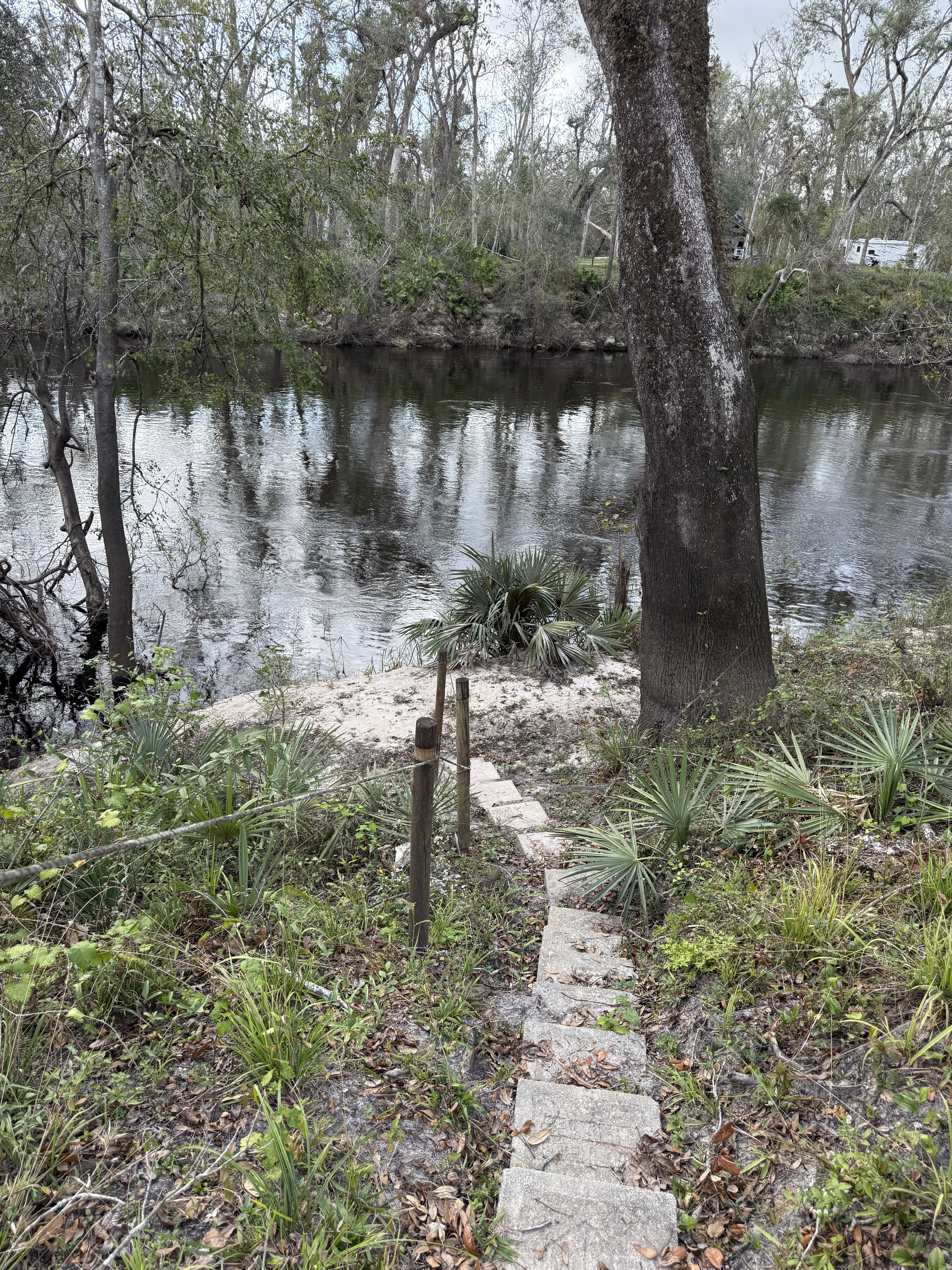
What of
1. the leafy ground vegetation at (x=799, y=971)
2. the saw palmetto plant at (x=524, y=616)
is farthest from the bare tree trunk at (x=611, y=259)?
the leafy ground vegetation at (x=799, y=971)

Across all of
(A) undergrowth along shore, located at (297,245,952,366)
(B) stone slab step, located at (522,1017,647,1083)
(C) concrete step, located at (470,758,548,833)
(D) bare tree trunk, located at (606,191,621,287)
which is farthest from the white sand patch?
(D) bare tree trunk, located at (606,191,621,287)

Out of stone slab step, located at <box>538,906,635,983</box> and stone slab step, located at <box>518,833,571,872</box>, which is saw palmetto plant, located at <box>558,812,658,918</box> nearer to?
stone slab step, located at <box>538,906,635,983</box>

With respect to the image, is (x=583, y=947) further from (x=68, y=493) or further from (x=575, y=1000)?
(x=68, y=493)

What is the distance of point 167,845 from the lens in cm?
383

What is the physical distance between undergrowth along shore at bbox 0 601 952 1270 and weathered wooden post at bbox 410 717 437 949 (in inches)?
5.7

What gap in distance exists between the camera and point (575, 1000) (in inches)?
137

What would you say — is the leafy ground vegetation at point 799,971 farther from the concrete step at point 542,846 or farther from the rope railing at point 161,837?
the rope railing at point 161,837

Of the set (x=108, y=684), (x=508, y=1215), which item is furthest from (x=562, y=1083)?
(x=108, y=684)

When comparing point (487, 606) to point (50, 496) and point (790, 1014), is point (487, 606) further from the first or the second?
point (50, 496)

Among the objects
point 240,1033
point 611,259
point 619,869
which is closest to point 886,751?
point 619,869

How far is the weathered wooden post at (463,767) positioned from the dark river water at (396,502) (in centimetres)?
576

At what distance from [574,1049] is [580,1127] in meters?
0.42

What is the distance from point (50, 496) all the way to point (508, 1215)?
15899mm

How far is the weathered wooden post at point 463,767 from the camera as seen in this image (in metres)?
4.68
